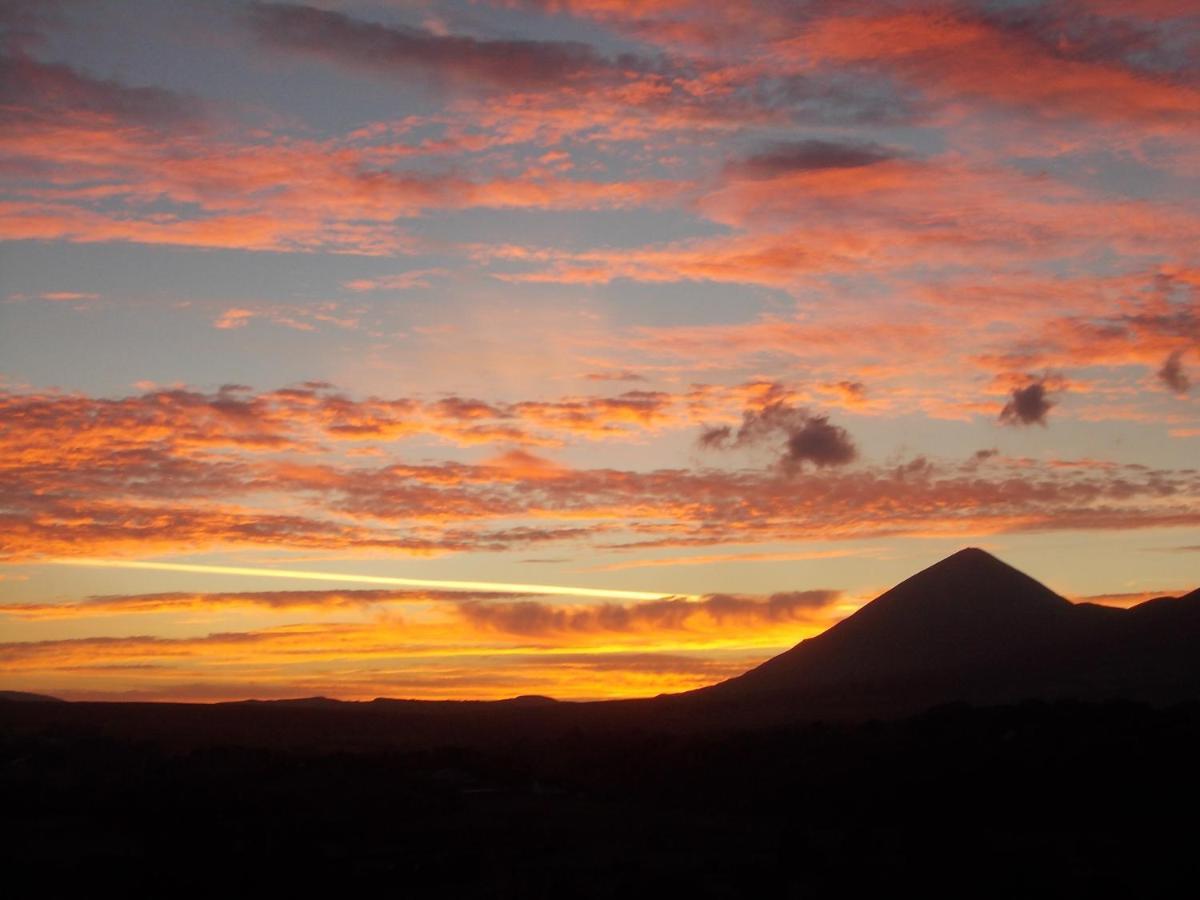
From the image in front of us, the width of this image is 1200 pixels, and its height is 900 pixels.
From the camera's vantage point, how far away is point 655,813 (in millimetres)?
29078

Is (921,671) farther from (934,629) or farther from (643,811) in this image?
(643,811)

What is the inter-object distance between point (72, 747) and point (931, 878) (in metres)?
33.5

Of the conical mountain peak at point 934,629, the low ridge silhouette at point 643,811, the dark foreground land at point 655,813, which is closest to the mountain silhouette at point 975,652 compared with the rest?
the conical mountain peak at point 934,629

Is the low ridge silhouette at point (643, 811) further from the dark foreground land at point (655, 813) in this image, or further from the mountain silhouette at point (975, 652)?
the mountain silhouette at point (975, 652)

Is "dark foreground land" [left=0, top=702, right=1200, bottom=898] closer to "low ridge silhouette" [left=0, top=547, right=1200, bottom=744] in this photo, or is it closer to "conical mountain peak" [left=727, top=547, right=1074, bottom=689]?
"low ridge silhouette" [left=0, top=547, right=1200, bottom=744]

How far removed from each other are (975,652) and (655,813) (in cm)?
6881

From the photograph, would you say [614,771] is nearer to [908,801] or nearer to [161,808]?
[908,801]

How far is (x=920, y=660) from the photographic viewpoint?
94.2 meters

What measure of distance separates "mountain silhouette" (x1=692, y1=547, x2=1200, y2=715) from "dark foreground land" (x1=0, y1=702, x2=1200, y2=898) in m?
34.1

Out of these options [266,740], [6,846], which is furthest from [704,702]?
[6,846]

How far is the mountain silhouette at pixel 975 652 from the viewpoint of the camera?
73562 millimetres

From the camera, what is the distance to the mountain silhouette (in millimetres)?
73562

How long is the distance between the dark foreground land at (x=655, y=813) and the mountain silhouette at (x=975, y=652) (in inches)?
1341

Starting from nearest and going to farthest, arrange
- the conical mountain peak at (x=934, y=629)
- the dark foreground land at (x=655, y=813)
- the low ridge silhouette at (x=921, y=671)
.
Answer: the dark foreground land at (x=655, y=813), the low ridge silhouette at (x=921, y=671), the conical mountain peak at (x=934, y=629)
